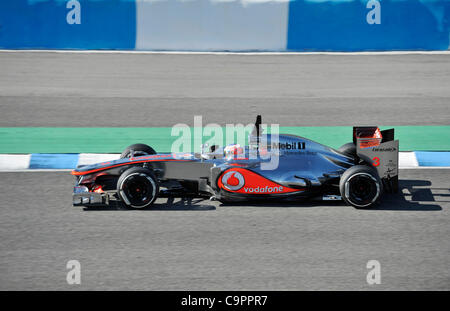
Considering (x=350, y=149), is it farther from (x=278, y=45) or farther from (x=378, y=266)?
(x=278, y=45)

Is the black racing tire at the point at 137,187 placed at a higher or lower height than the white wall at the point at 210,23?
lower

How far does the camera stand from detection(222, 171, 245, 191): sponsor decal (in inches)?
268

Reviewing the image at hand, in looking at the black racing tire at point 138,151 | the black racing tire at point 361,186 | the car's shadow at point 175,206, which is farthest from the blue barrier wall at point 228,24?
the black racing tire at point 361,186

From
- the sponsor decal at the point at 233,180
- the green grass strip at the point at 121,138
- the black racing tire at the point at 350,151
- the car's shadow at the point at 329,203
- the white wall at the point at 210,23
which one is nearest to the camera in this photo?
the sponsor decal at the point at 233,180

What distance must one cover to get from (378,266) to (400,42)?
11.4m

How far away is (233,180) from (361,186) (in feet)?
4.50

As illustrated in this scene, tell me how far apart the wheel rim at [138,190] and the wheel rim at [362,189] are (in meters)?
2.08

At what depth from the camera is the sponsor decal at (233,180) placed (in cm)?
680

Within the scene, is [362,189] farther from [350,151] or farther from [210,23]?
[210,23]

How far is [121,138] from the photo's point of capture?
10148 mm

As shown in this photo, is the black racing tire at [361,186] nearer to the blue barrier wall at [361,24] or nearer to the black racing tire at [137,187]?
the black racing tire at [137,187]

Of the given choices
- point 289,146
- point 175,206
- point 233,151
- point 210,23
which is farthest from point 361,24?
point 175,206

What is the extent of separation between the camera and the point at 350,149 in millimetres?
7680
